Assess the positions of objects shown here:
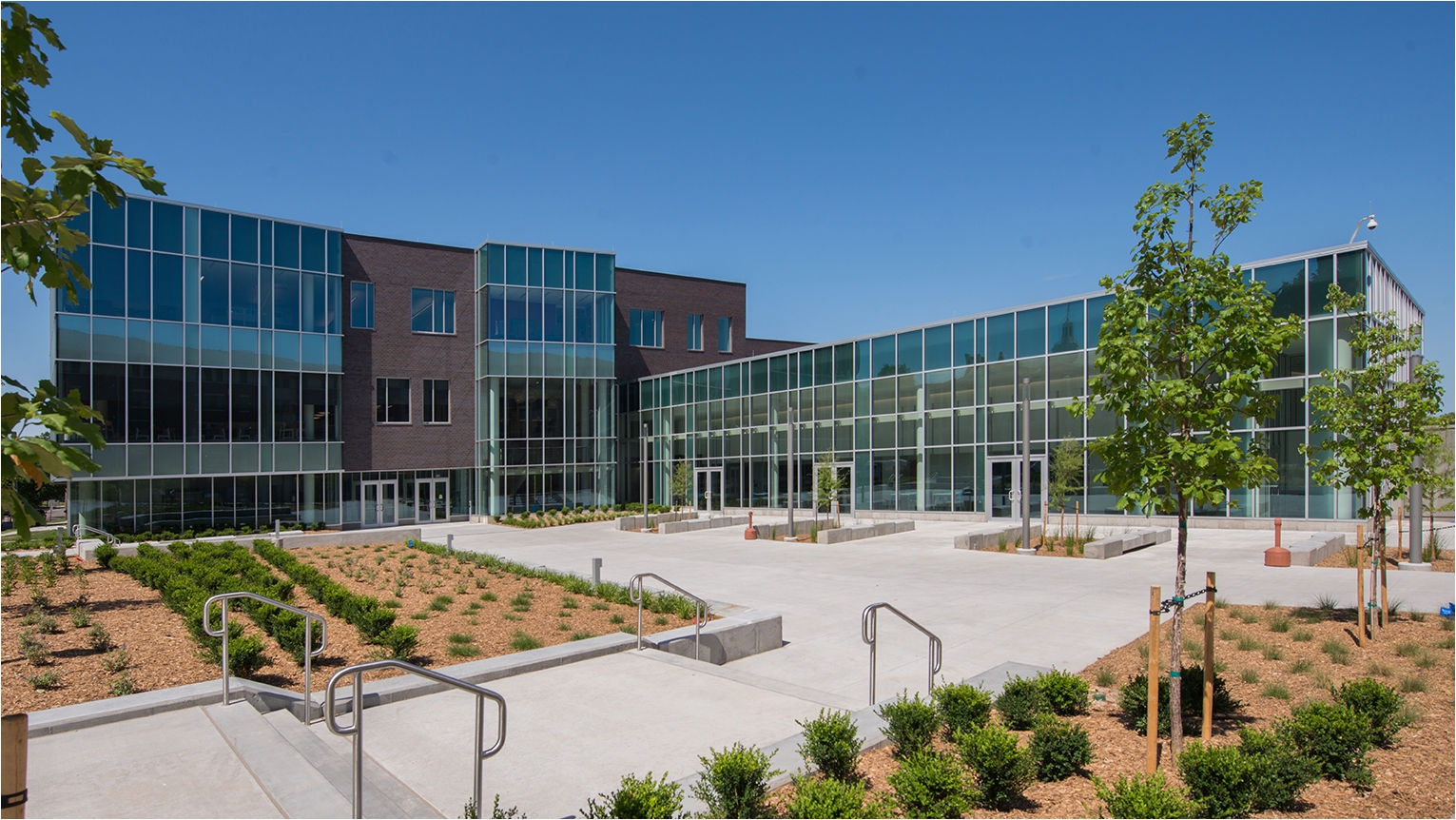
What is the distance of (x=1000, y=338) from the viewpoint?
33469 millimetres

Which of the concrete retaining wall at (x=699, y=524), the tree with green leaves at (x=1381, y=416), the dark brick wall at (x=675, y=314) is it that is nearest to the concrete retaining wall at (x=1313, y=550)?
the tree with green leaves at (x=1381, y=416)

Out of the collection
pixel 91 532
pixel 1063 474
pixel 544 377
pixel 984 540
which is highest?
pixel 544 377

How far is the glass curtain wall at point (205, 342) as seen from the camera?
105 feet

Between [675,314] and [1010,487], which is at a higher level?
[675,314]

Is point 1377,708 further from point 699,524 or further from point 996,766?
point 699,524

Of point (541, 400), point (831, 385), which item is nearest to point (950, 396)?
point (831, 385)

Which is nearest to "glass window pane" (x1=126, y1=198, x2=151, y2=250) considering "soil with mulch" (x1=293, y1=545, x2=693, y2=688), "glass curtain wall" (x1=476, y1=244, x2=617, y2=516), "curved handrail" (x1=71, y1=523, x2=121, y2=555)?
"curved handrail" (x1=71, y1=523, x2=121, y2=555)

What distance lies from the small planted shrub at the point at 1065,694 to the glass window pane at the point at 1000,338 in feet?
88.5

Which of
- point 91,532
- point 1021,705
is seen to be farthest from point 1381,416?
point 91,532

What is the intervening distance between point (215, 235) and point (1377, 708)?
39.8 metres

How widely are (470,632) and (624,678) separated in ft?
13.0

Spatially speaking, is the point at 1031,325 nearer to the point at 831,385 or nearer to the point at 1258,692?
the point at 831,385

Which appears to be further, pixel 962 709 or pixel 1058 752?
pixel 962 709

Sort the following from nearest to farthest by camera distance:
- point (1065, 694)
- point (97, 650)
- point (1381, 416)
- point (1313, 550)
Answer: point (1065, 694)
point (97, 650)
point (1381, 416)
point (1313, 550)
